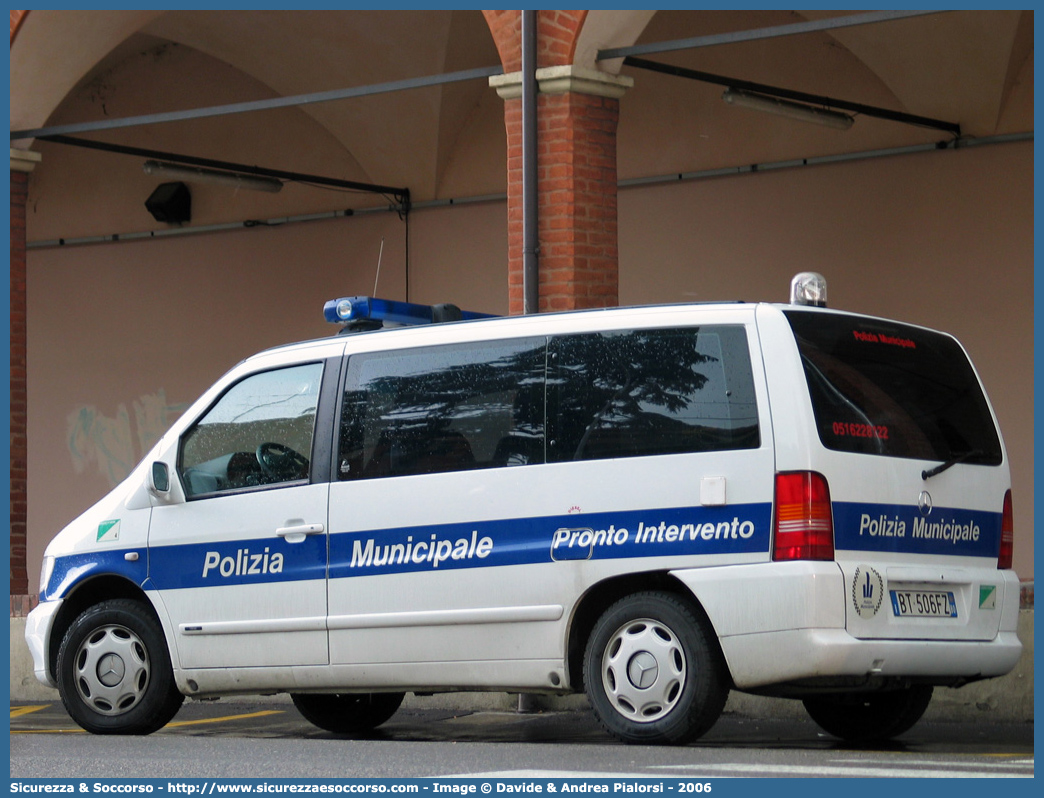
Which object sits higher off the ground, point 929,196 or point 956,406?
point 929,196

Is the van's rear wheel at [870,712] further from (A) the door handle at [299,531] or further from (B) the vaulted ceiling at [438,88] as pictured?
(B) the vaulted ceiling at [438,88]

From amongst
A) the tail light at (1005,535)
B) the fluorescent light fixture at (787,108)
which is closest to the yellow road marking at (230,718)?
the tail light at (1005,535)

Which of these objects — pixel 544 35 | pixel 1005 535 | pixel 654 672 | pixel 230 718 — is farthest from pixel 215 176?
pixel 654 672

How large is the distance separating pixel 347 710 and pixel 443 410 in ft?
7.92

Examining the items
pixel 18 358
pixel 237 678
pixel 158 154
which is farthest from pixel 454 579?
pixel 158 154

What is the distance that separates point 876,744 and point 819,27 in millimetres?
4789

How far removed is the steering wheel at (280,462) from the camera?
321 inches

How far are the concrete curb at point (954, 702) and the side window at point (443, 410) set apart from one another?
2914 millimetres

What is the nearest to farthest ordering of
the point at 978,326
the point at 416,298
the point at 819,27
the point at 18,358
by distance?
the point at 819,27
the point at 18,358
the point at 978,326
the point at 416,298

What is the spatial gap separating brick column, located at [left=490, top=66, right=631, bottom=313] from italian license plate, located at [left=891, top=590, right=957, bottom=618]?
457 centimetres

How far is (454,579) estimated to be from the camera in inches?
299

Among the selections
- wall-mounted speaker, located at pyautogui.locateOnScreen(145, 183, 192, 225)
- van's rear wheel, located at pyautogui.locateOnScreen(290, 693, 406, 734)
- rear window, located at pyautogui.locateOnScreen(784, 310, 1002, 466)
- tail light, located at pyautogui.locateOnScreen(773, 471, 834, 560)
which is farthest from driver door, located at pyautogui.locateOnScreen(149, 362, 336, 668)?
wall-mounted speaker, located at pyautogui.locateOnScreen(145, 183, 192, 225)

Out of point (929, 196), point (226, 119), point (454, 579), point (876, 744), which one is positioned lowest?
point (876, 744)

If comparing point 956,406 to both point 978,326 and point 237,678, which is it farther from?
point 978,326
